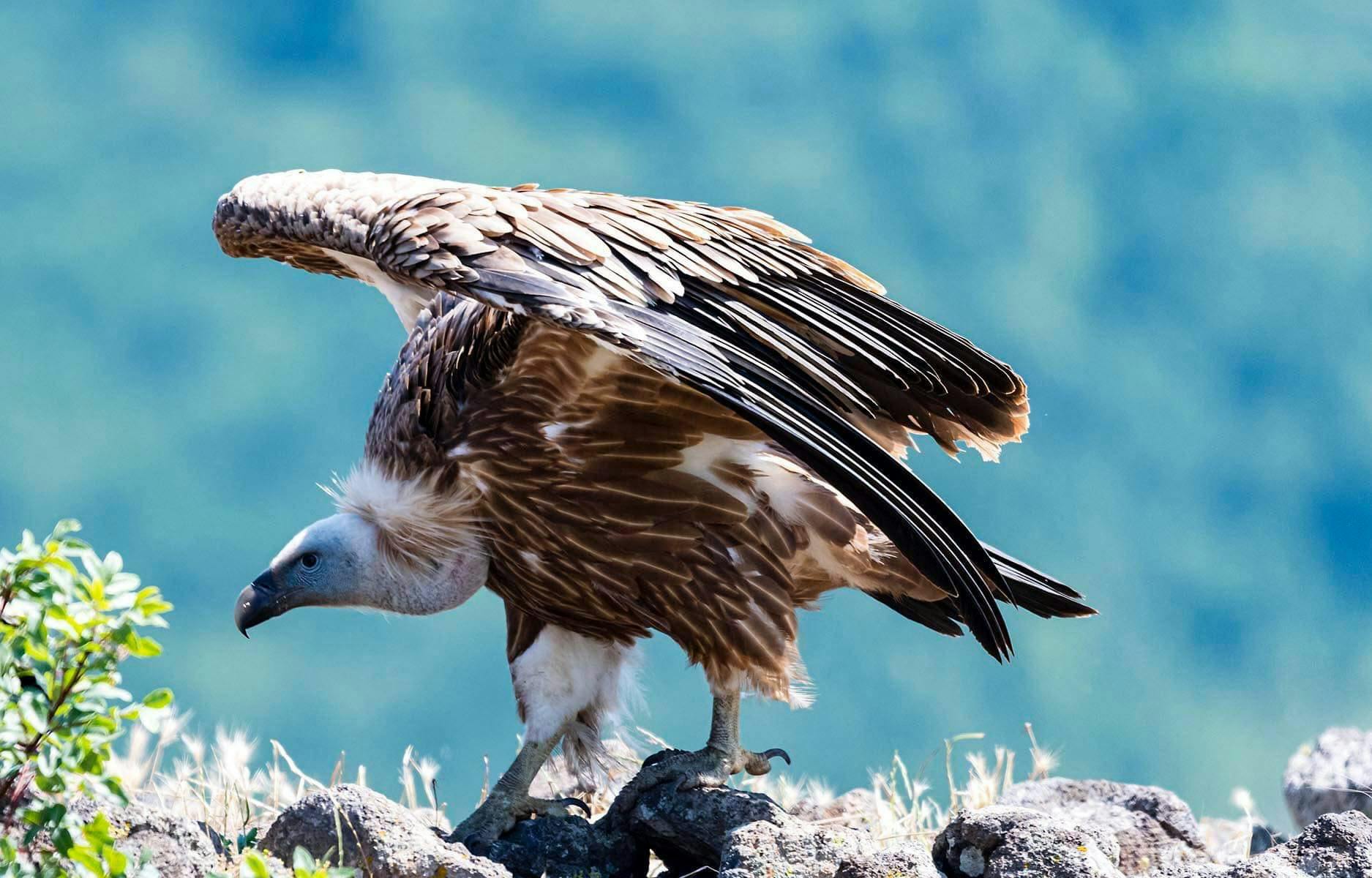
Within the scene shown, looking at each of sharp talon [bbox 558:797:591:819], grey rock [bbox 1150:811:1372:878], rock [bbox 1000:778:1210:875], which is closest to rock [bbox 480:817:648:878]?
sharp talon [bbox 558:797:591:819]

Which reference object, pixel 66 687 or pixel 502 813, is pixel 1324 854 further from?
pixel 66 687

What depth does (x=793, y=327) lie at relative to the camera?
4.14 m

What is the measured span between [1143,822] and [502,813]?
189 centimetres

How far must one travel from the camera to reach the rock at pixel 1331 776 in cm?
505

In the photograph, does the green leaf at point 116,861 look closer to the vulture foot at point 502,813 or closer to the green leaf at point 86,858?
the green leaf at point 86,858

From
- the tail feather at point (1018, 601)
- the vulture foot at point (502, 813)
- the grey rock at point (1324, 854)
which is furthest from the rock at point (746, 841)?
the tail feather at point (1018, 601)

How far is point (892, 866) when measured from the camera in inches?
130

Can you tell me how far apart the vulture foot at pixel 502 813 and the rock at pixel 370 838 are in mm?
915

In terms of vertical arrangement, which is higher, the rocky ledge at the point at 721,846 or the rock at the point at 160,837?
the rocky ledge at the point at 721,846

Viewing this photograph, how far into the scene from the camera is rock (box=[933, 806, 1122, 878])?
3.53 metres

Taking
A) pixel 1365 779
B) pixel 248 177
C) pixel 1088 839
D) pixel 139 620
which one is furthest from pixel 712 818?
pixel 248 177

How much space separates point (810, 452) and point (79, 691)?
5.56 ft

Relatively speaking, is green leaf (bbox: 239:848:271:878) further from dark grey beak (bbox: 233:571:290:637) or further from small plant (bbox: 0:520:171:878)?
dark grey beak (bbox: 233:571:290:637)

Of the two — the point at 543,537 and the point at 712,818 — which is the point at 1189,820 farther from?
the point at 543,537
